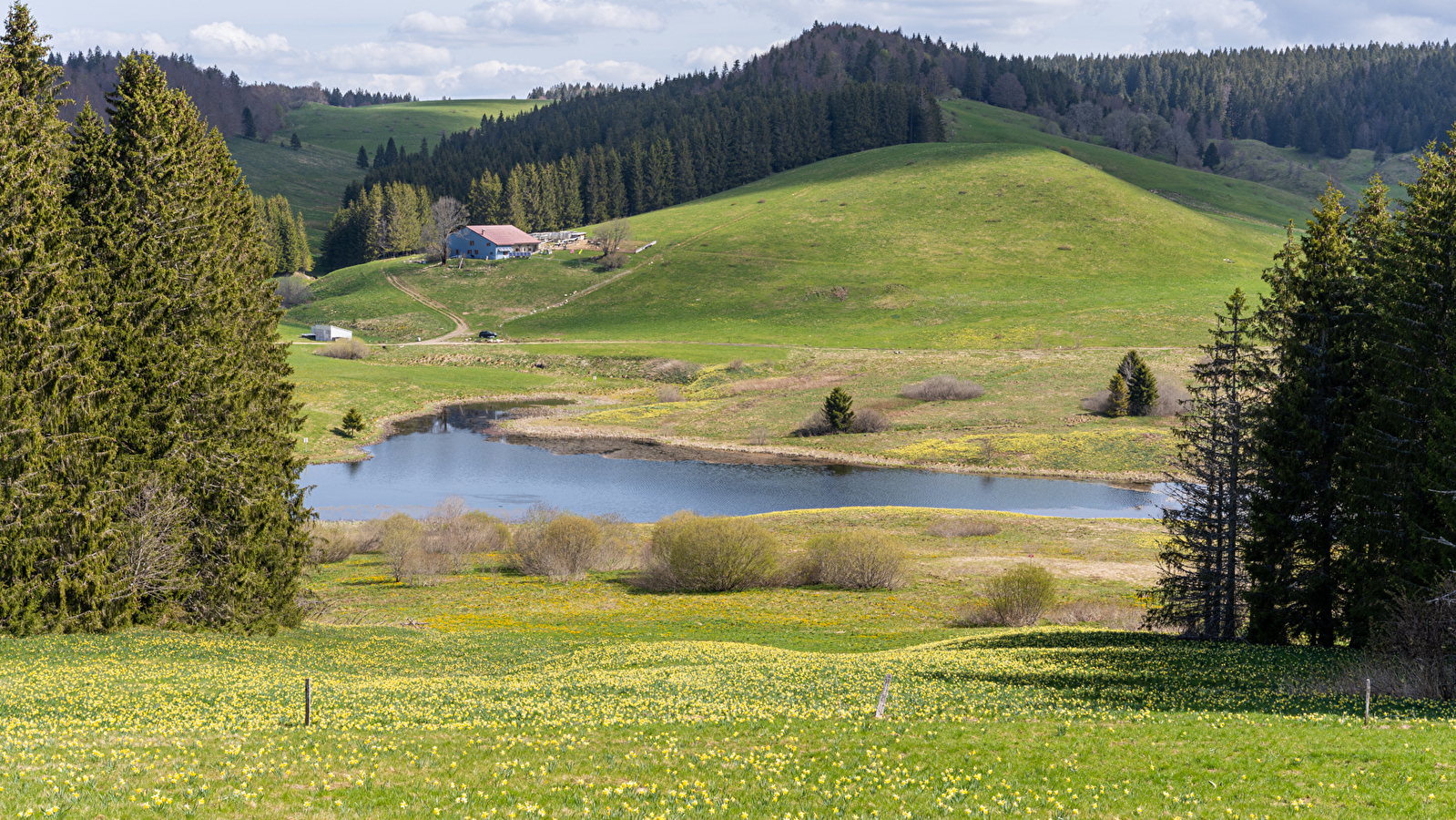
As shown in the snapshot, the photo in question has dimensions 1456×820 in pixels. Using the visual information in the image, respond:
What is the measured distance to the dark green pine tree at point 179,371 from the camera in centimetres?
3078

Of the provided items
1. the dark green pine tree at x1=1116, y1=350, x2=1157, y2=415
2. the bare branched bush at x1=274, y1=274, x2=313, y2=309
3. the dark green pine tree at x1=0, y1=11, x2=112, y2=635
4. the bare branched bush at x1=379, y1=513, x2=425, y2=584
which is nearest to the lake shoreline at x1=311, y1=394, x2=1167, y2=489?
the dark green pine tree at x1=1116, y1=350, x2=1157, y2=415

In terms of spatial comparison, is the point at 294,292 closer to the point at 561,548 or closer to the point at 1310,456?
the point at 561,548

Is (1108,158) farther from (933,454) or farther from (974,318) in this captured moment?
(933,454)

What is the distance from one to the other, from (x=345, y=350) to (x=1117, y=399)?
89.9 metres

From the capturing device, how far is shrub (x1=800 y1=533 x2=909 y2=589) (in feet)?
160

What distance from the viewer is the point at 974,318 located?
128 m

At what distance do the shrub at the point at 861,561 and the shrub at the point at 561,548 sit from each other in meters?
12.2

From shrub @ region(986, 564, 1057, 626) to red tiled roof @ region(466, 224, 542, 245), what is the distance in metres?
143

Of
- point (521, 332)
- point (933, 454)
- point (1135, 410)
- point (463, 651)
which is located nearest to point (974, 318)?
point (1135, 410)

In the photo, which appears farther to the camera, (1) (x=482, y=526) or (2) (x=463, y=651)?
(1) (x=482, y=526)

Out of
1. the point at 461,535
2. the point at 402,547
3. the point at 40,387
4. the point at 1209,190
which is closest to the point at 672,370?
the point at 461,535

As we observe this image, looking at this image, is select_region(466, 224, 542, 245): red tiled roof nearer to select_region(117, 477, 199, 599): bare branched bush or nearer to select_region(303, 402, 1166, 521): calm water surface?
select_region(303, 402, 1166, 521): calm water surface

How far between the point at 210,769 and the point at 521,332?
127 m

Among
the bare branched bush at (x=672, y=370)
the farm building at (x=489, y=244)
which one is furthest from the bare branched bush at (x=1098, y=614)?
the farm building at (x=489, y=244)
